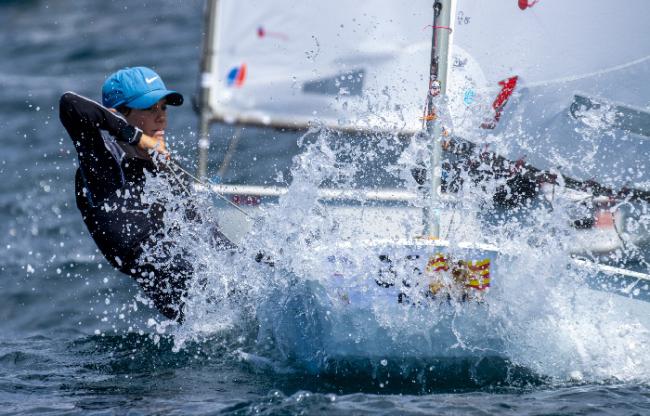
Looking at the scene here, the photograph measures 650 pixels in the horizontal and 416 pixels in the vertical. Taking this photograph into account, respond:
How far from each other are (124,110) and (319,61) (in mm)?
1773

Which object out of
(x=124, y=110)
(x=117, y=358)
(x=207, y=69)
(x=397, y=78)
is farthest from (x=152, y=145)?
(x=207, y=69)

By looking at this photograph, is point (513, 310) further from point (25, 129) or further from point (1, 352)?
point (25, 129)

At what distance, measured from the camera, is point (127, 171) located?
368 cm

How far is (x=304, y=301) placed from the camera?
325 cm

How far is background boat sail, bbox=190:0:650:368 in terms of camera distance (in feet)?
11.6

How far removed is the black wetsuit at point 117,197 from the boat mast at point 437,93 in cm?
96

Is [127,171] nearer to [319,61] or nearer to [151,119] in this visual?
[151,119]

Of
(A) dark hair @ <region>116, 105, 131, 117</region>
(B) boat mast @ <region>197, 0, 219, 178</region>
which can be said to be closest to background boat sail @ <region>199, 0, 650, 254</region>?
(A) dark hair @ <region>116, 105, 131, 117</region>

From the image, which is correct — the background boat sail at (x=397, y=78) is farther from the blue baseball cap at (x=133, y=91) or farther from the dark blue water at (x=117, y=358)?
the blue baseball cap at (x=133, y=91)

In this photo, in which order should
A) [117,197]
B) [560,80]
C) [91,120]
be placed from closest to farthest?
[91,120], [117,197], [560,80]

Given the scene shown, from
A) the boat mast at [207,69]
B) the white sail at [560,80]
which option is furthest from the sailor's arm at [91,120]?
the boat mast at [207,69]

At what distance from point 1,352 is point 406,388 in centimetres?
181

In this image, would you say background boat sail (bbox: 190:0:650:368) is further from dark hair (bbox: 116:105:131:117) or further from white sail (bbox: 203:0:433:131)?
dark hair (bbox: 116:105:131:117)

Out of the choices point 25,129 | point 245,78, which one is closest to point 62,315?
point 245,78
